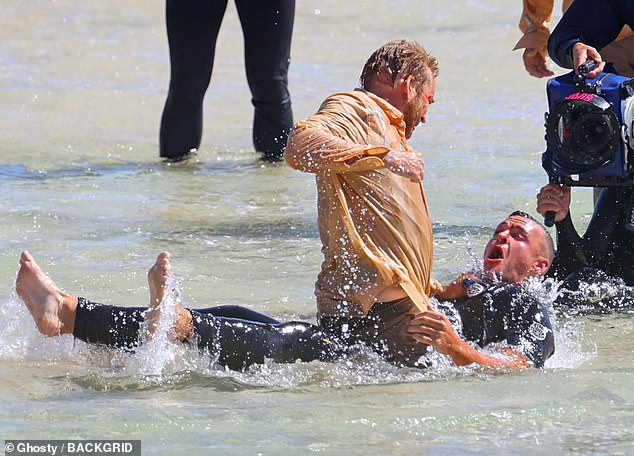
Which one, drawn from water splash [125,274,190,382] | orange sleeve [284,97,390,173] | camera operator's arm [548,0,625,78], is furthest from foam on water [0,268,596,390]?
camera operator's arm [548,0,625,78]

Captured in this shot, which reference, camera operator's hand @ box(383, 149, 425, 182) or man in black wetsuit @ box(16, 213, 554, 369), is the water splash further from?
camera operator's hand @ box(383, 149, 425, 182)

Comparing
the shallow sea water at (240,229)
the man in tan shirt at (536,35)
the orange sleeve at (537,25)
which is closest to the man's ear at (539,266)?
the shallow sea water at (240,229)

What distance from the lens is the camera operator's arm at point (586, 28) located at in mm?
5477

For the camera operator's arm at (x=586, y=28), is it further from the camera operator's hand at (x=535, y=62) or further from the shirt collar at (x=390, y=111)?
the shirt collar at (x=390, y=111)

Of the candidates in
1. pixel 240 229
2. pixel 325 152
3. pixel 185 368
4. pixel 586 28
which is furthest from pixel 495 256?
pixel 240 229

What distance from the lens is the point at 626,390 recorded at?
411 centimetres

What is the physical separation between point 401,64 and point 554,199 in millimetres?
1071

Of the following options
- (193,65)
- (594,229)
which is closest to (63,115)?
(193,65)

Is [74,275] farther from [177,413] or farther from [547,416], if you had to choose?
[547,416]

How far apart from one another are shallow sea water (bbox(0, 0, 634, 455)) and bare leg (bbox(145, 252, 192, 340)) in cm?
6

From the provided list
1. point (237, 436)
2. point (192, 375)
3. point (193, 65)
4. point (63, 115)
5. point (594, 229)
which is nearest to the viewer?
point (237, 436)

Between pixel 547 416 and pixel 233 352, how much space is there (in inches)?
39.9

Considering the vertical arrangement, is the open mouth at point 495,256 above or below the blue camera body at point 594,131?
below

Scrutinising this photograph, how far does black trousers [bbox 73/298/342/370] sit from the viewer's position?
433 centimetres
